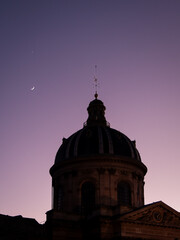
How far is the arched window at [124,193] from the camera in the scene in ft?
169

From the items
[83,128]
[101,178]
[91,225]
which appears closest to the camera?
[91,225]

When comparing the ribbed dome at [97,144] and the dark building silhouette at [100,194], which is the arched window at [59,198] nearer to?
the dark building silhouette at [100,194]

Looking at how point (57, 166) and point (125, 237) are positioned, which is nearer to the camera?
point (125, 237)

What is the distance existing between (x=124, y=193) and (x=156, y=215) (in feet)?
24.7

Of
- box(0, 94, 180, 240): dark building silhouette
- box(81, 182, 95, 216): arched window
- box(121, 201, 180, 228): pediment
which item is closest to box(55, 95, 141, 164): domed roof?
box(0, 94, 180, 240): dark building silhouette

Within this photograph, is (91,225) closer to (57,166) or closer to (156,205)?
(156,205)

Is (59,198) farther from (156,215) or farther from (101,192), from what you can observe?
(156,215)

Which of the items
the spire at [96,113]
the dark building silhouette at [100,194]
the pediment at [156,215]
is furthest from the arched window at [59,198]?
the pediment at [156,215]

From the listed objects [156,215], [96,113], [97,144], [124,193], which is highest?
[96,113]

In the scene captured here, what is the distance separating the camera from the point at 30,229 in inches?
1699

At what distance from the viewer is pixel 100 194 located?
164 ft

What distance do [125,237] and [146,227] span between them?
2874mm

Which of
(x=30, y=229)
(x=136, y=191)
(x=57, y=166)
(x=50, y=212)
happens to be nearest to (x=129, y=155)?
(x=136, y=191)

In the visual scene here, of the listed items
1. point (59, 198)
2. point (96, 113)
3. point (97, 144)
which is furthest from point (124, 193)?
point (96, 113)
